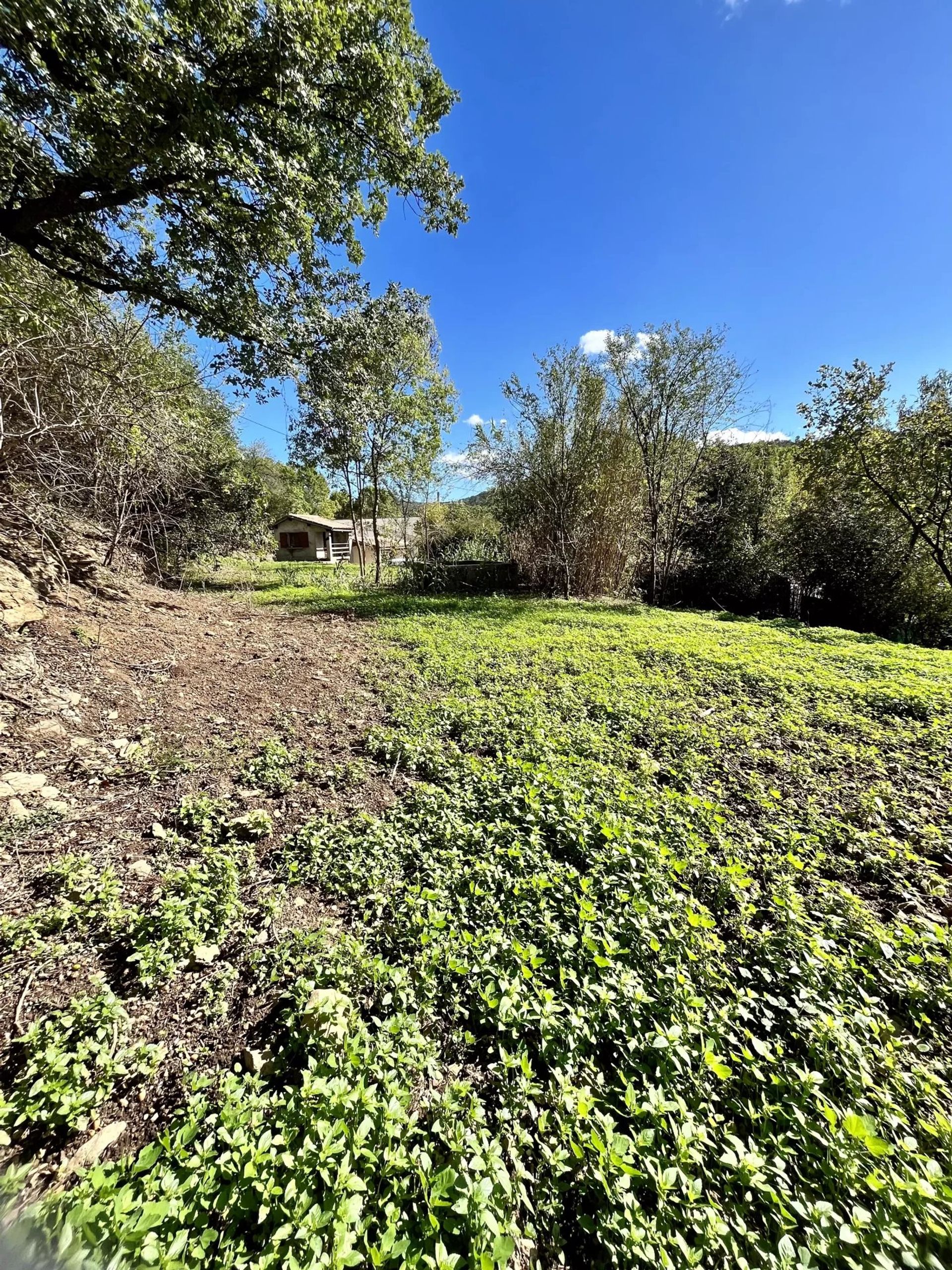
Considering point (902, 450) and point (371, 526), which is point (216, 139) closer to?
point (902, 450)

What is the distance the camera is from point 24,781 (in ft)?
8.29

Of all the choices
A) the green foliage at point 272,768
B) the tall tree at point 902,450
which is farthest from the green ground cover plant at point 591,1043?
the tall tree at point 902,450

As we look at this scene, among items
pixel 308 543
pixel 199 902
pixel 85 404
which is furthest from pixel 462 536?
pixel 308 543

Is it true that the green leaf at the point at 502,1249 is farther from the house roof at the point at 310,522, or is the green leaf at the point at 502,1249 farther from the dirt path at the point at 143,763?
the house roof at the point at 310,522

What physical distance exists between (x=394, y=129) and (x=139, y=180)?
255 centimetres

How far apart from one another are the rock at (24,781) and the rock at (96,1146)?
6.63ft

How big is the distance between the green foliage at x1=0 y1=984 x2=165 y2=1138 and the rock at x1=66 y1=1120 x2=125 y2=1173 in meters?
0.05

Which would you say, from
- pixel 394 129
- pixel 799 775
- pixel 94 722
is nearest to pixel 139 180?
pixel 394 129

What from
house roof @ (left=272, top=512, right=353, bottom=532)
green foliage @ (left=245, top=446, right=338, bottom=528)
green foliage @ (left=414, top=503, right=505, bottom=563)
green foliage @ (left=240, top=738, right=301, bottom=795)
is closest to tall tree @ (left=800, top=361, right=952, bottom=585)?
green foliage @ (left=414, top=503, right=505, bottom=563)

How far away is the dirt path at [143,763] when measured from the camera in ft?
4.79

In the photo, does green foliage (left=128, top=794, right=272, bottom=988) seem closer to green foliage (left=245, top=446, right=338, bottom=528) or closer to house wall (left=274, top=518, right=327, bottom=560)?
green foliage (left=245, top=446, right=338, bottom=528)

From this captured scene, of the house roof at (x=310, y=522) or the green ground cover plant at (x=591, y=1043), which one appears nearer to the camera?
the green ground cover plant at (x=591, y=1043)

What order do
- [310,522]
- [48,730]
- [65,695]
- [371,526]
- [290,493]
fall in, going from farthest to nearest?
[290,493]
[310,522]
[371,526]
[65,695]
[48,730]

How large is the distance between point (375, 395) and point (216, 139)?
348 cm
